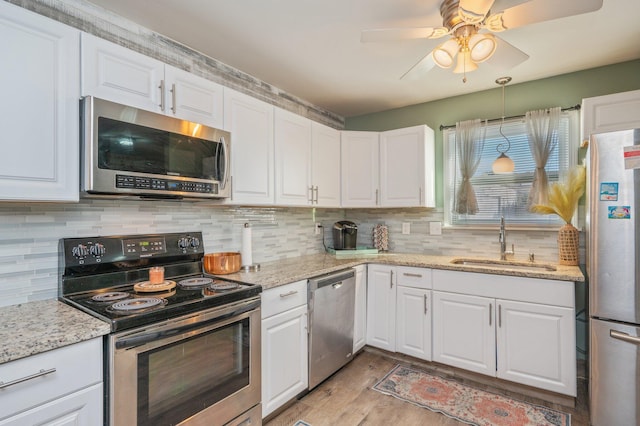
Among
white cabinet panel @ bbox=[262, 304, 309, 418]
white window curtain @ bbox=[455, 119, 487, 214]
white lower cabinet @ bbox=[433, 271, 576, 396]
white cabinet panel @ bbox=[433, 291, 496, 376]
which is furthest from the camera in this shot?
white window curtain @ bbox=[455, 119, 487, 214]

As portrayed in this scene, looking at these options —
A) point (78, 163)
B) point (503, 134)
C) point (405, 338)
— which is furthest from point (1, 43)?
point (503, 134)

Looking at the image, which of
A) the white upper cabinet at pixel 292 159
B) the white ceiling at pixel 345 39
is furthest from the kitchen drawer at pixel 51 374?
the white ceiling at pixel 345 39

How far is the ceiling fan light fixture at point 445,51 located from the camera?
5.58 feet

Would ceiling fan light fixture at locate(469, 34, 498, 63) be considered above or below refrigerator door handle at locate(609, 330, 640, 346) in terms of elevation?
above

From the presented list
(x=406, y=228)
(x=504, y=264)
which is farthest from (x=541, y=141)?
(x=406, y=228)

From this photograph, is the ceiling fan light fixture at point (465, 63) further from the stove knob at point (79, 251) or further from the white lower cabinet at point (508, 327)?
the stove knob at point (79, 251)

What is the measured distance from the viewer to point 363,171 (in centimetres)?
330

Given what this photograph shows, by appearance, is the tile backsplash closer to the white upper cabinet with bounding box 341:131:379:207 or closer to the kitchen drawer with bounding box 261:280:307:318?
the white upper cabinet with bounding box 341:131:379:207

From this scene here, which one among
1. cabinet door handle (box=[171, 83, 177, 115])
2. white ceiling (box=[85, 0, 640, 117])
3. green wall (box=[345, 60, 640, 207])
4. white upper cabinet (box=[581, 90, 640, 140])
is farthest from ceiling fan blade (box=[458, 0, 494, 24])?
green wall (box=[345, 60, 640, 207])

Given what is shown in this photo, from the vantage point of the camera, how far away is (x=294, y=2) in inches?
70.5

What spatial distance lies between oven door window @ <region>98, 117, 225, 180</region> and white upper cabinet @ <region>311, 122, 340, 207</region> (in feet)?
3.51

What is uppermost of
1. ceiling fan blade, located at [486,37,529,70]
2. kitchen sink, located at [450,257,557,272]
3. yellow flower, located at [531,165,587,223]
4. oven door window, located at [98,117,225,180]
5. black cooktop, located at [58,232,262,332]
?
ceiling fan blade, located at [486,37,529,70]

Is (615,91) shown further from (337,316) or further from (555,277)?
(337,316)

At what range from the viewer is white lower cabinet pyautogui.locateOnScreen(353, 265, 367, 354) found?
2.79 meters
